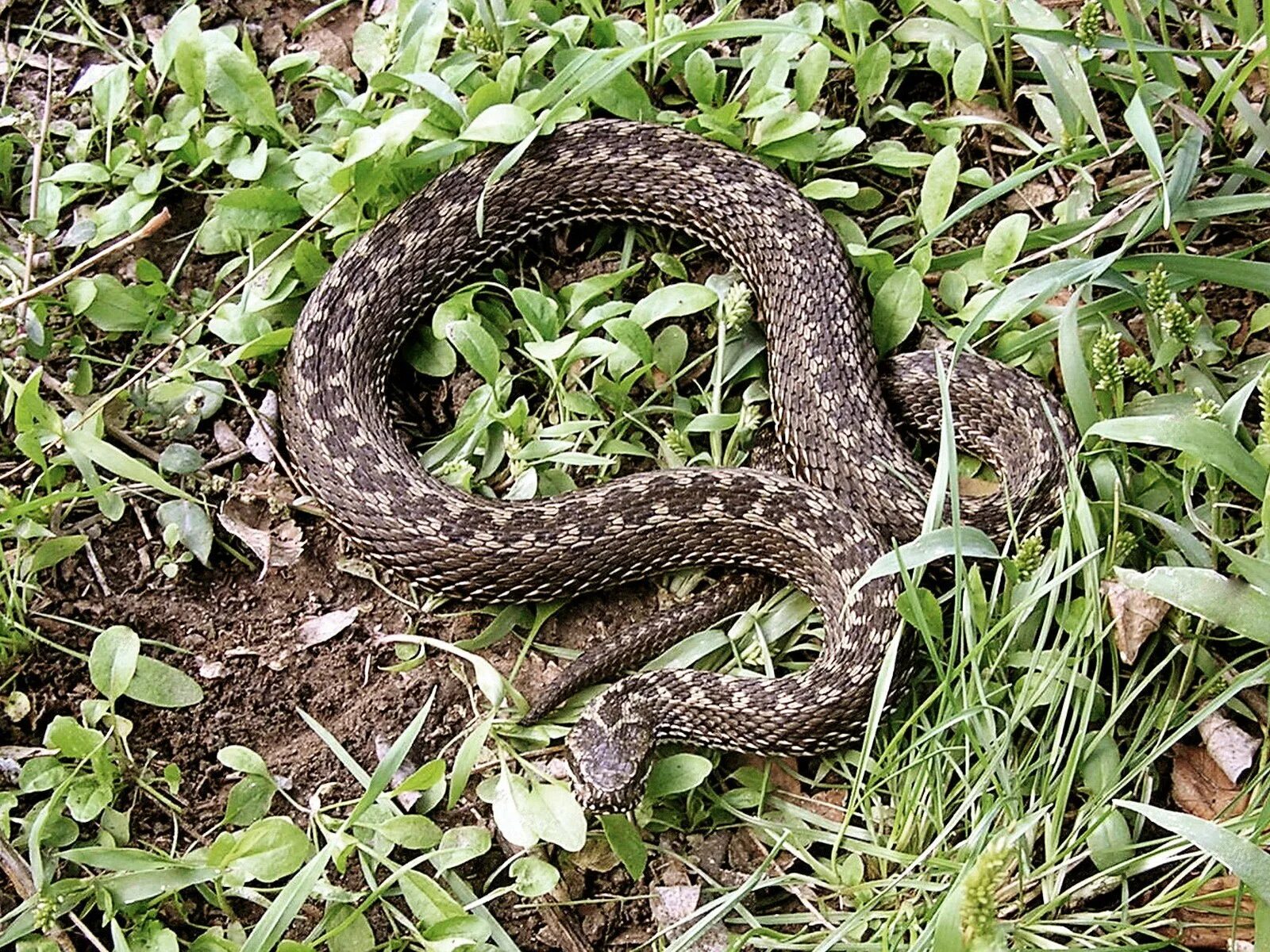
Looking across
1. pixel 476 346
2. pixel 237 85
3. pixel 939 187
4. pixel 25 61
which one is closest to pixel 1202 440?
pixel 939 187

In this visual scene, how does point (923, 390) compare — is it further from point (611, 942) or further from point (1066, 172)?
point (611, 942)

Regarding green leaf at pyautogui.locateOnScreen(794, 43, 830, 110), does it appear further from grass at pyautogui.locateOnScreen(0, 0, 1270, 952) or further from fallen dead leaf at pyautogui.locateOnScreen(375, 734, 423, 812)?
fallen dead leaf at pyautogui.locateOnScreen(375, 734, 423, 812)

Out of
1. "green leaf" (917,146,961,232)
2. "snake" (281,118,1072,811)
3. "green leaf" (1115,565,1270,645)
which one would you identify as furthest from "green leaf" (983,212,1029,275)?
"green leaf" (1115,565,1270,645)

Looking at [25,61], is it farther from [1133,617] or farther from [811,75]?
[1133,617]

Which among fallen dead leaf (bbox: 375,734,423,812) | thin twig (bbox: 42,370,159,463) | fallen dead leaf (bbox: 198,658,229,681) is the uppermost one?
thin twig (bbox: 42,370,159,463)

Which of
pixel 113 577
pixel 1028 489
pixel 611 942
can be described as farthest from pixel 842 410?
pixel 113 577

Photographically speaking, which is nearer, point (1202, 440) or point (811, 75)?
point (1202, 440)

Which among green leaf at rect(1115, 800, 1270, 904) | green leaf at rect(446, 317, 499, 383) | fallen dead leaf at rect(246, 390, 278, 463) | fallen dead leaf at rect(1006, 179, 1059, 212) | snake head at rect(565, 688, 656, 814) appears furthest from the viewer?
fallen dead leaf at rect(1006, 179, 1059, 212)
